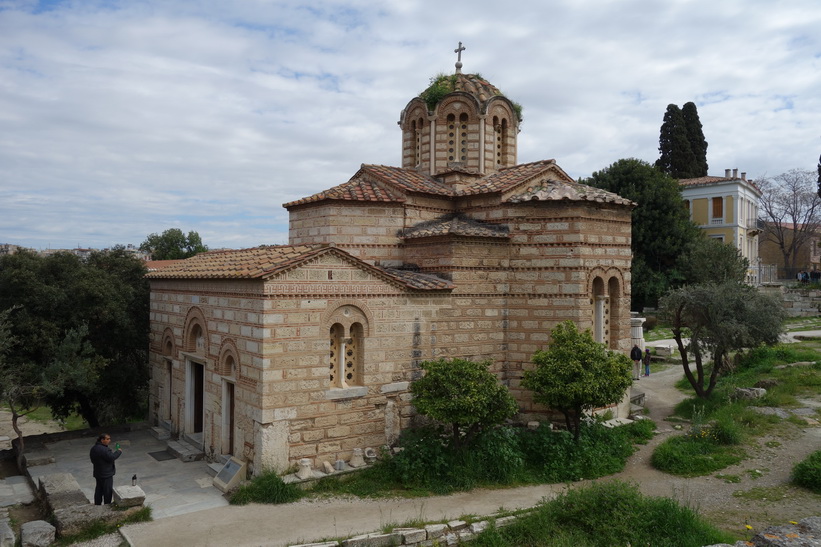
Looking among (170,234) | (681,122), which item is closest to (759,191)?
(681,122)

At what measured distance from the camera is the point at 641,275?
28.8m

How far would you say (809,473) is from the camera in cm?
955

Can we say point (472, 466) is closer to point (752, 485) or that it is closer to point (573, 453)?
point (573, 453)

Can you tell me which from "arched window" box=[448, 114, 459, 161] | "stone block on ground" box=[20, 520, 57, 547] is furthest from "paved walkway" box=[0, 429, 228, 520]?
"arched window" box=[448, 114, 459, 161]

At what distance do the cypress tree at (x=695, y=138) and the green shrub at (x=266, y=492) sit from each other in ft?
114

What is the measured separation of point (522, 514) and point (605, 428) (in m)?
3.90

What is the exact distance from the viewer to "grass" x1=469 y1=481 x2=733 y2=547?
308 inches

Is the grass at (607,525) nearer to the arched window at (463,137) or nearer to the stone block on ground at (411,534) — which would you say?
the stone block on ground at (411,534)

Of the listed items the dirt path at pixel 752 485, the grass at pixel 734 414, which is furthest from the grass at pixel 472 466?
the grass at pixel 734 414

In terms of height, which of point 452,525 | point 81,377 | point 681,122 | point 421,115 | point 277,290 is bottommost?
point 452,525

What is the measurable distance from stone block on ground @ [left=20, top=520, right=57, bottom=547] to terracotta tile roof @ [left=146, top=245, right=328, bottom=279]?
4404 mm

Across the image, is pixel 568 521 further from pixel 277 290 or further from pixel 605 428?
pixel 277 290

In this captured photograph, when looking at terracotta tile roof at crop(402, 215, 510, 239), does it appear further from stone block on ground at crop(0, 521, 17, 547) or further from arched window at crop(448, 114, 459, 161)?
stone block on ground at crop(0, 521, 17, 547)

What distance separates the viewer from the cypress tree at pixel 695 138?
118 ft
